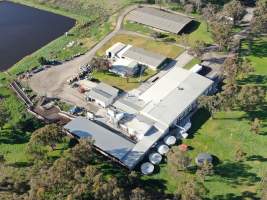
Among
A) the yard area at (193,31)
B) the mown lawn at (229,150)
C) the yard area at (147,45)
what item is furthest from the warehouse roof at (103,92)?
the yard area at (193,31)

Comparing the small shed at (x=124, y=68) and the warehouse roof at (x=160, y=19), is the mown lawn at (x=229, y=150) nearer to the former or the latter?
the small shed at (x=124, y=68)

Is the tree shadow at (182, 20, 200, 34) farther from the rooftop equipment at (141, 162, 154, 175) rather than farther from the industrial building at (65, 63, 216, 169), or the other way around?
the rooftop equipment at (141, 162, 154, 175)

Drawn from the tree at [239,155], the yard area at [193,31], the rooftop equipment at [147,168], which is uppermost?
the yard area at [193,31]

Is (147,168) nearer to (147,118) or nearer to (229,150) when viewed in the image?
(147,118)

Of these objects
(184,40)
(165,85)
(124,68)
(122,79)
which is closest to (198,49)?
(184,40)

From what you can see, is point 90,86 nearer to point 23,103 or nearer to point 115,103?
point 115,103

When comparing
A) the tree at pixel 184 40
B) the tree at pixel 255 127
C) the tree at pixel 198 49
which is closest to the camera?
the tree at pixel 255 127

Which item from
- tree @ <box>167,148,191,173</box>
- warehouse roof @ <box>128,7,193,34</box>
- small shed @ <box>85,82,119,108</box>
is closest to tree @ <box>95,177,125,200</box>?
tree @ <box>167,148,191,173</box>
